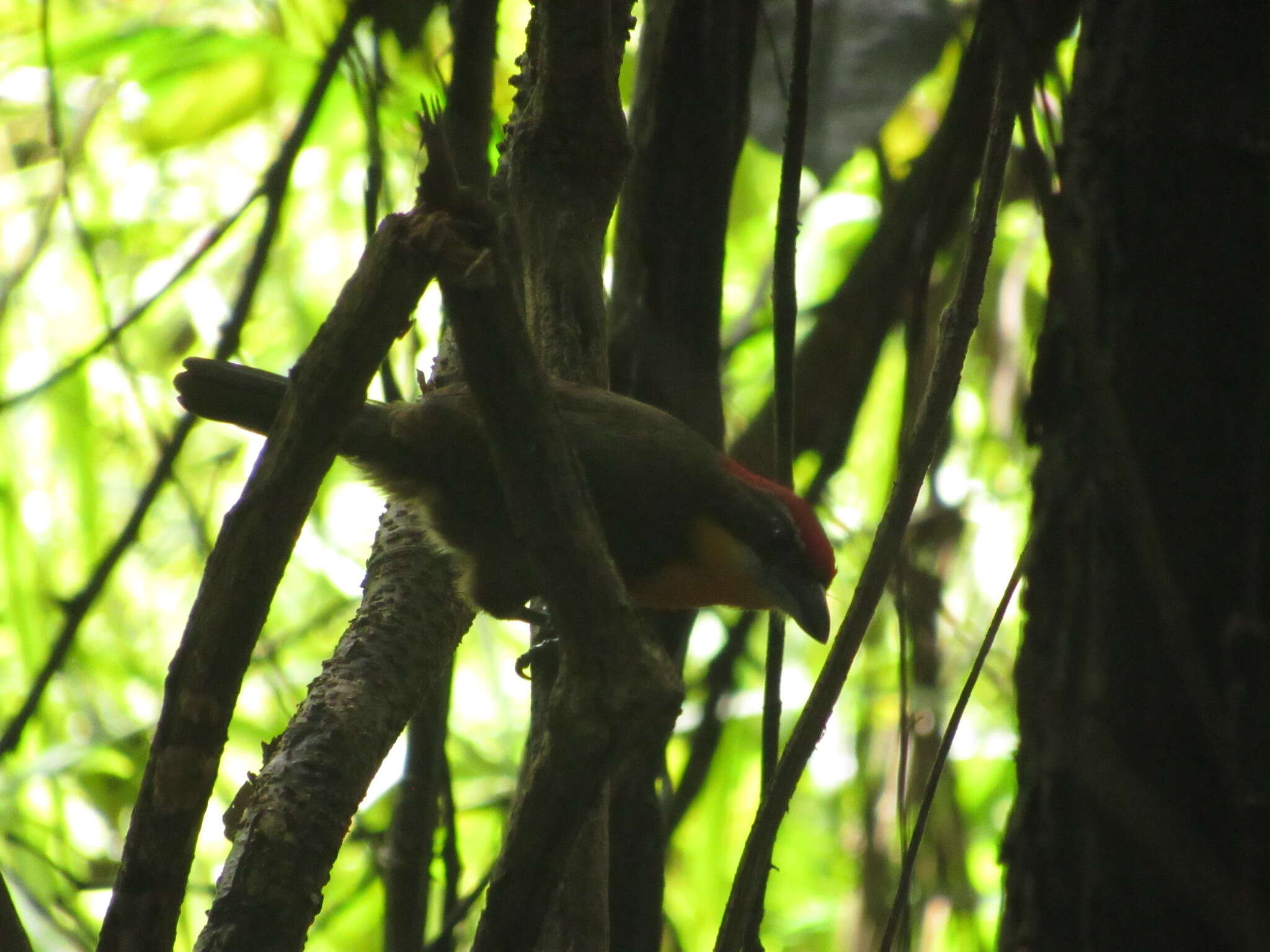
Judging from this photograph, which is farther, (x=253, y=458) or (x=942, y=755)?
(x=253, y=458)

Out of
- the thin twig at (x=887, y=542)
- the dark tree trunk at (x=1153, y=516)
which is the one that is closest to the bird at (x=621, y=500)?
the thin twig at (x=887, y=542)

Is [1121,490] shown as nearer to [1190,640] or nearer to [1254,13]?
[1190,640]

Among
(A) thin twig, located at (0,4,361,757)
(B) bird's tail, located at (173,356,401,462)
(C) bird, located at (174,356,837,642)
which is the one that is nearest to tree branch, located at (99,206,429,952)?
(A) thin twig, located at (0,4,361,757)

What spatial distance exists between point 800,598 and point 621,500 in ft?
1.78

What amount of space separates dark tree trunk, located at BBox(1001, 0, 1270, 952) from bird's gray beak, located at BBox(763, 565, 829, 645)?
1977mm

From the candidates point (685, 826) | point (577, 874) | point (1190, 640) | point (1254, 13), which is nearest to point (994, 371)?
point (685, 826)

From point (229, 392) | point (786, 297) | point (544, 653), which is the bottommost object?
point (544, 653)

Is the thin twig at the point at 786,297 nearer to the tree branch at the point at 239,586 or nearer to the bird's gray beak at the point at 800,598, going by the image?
the bird's gray beak at the point at 800,598

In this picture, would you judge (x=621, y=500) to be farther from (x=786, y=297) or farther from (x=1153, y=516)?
(x=1153, y=516)

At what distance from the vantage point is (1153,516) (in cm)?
139

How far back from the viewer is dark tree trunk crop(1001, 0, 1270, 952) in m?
1.31

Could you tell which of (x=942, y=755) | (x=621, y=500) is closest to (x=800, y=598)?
(x=621, y=500)

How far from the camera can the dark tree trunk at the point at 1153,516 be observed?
51.6 inches

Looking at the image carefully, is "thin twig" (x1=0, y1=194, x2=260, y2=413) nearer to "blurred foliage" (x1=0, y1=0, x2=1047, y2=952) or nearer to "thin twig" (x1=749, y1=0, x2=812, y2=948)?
"blurred foliage" (x1=0, y1=0, x2=1047, y2=952)
